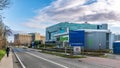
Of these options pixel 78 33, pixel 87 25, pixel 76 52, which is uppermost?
pixel 87 25

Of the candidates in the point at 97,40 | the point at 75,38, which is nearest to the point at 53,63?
the point at 75,38

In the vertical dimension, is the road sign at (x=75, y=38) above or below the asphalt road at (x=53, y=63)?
above

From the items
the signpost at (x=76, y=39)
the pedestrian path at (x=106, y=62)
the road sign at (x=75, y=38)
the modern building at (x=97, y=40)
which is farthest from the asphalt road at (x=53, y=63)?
the modern building at (x=97, y=40)

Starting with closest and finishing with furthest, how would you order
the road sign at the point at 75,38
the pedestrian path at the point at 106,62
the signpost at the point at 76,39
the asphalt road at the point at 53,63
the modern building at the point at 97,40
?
the asphalt road at the point at 53,63 → the pedestrian path at the point at 106,62 → the signpost at the point at 76,39 → the road sign at the point at 75,38 → the modern building at the point at 97,40

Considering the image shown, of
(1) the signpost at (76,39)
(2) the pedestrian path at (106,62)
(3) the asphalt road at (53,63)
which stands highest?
(1) the signpost at (76,39)

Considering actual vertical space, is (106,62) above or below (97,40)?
below

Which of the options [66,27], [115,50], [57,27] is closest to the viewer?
[115,50]

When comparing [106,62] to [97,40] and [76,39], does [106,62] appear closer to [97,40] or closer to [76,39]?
[76,39]

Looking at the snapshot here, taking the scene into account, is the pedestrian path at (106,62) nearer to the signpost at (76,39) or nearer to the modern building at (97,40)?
the signpost at (76,39)

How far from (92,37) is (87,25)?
84209 millimetres

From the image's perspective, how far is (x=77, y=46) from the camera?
5572cm

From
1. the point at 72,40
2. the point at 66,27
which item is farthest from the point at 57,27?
the point at 72,40

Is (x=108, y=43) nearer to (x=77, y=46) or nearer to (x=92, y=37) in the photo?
(x=92, y=37)

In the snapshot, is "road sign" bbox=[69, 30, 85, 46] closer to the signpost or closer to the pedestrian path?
the signpost
